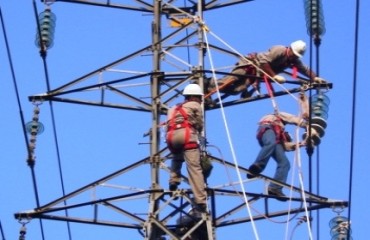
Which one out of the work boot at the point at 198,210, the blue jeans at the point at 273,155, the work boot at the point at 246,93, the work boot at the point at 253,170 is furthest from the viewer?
the work boot at the point at 246,93

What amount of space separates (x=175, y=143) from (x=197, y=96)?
813mm

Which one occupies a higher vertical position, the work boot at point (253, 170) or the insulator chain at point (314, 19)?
the insulator chain at point (314, 19)

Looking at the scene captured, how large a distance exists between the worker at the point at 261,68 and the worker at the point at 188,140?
1.27m

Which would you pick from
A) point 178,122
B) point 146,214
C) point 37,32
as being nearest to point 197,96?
point 178,122

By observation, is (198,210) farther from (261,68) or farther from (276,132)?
(261,68)

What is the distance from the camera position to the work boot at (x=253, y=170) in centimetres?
1938

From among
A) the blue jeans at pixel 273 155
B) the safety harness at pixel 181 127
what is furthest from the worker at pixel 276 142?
the safety harness at pixel 181 127

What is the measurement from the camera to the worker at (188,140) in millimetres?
18703

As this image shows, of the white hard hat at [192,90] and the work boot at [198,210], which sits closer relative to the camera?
the work boot at [198,210]

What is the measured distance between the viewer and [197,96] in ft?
63.7

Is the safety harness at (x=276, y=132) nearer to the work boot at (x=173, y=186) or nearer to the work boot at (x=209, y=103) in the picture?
the work boot at (x=209, y=103)

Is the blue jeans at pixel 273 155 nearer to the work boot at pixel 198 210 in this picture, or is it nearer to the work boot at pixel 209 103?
the work boot at pixel 209 103

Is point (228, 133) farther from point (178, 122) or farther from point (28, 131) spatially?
point (28, 131)

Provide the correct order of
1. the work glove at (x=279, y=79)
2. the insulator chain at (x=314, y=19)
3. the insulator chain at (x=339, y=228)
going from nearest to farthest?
the insulator chain at (x=339, y=228), the insulator chain at (x=314, y=19), the work glove at (x=279, y=79)
